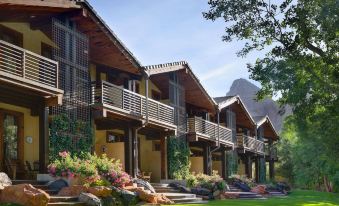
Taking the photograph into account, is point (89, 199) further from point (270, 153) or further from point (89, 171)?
point (270, 153)

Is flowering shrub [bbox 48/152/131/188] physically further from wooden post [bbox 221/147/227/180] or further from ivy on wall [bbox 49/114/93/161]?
wooden post [bbox 221/147/227/180]

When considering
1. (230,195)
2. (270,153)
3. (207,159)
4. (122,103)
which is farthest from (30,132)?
(270,153)

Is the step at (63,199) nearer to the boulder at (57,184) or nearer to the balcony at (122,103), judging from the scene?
the boulder at (57,184)

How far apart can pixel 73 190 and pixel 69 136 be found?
3845 millimetres

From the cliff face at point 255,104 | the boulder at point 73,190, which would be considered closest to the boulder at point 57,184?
the boulder at point 73,190

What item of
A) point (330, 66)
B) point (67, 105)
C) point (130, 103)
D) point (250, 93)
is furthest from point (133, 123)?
point (250, 93)

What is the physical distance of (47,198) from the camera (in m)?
13.8

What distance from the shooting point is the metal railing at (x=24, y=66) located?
640 inches

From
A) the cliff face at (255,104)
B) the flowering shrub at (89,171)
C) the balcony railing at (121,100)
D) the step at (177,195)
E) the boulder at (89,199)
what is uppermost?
the cliff face at (255,104)

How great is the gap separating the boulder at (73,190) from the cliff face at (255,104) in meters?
72.0

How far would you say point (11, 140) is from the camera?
62.4ft

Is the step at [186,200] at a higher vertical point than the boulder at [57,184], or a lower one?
lower

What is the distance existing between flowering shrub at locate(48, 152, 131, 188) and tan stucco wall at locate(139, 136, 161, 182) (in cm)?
1061

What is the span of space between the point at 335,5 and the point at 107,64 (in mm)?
11219
